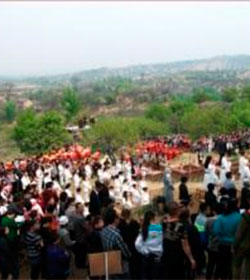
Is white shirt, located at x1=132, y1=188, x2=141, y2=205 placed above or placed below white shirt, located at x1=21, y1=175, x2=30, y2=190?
above

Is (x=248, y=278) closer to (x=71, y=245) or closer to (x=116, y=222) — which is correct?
(x=116, y=222)

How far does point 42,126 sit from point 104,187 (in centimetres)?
3676

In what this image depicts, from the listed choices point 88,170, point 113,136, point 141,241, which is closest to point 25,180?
point 88,170

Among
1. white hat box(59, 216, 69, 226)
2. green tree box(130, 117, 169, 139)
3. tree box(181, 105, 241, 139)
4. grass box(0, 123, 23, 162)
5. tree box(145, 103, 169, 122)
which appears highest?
white hat box(59, 216, 69, 226)

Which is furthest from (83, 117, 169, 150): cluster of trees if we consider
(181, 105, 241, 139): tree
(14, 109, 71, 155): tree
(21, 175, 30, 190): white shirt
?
(21, 175, 30, 190): white shirt

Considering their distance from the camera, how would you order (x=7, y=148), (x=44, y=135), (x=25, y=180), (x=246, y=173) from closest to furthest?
(x=246, y=173) < (x=25, y=180) < (x=44, y=135) < (x=7, y=148)

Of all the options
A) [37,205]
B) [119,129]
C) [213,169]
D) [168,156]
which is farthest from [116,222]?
[119,129]

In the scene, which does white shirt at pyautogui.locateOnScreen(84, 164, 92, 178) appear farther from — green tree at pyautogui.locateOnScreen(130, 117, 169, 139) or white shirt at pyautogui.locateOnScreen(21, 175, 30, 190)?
green tree at pyautogui.locateOnScreen(130, 117, 169, 139)

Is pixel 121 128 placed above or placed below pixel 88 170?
below

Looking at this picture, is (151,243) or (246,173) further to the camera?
(246,173)

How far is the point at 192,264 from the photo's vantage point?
805 cm

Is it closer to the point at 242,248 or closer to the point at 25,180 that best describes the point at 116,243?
the point at 242,248

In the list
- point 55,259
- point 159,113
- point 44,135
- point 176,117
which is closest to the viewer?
point 55,259

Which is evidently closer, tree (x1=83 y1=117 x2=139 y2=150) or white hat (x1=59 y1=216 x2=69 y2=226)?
white hat (x1=59 y1=216 x2=69 y2=226)
